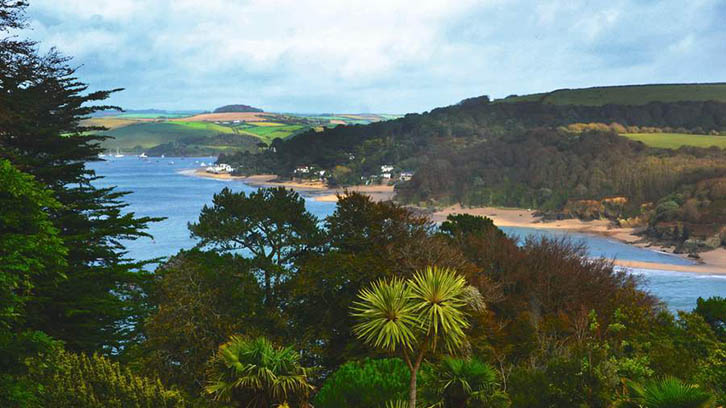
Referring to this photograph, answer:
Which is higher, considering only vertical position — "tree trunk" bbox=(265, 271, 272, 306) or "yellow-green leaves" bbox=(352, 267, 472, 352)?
"yellow-green leaves" bbox=(352, 267, 472, 352)

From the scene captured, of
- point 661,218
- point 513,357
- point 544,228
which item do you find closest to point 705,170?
point 661,218

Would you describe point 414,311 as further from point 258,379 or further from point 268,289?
point 268,289

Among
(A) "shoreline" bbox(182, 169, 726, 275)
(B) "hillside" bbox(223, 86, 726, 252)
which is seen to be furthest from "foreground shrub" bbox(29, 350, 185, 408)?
(B) "hillside" bbox(223, 86, 726, 252)

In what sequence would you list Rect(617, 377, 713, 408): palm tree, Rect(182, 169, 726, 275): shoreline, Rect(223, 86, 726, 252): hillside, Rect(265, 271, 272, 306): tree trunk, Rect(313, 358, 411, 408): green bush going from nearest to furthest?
Rect(617, 377, 713, 408): palm tree → Rect(313, 358, 411, 408): green bush → Rect(265, 271, 272, 306): tree trunk → Rect(182, 169, 726, 275): shoreline → Rect(223, 86, 726, 252): hillside

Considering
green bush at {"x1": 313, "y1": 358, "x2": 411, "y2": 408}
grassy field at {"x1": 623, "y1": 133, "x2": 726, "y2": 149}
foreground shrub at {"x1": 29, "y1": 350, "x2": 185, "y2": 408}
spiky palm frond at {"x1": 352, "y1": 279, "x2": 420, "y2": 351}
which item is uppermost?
grassy field at {"x1": 623, "y1": 133, "x2": 726, "y2": 149}

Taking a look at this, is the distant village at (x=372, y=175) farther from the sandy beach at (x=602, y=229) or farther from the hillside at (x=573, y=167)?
the sandy beach at (x=602, y=229)

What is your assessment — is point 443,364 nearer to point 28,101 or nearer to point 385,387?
point 385,387

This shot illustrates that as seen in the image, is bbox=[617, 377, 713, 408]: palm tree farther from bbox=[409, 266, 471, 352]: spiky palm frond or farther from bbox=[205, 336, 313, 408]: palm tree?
bbox=[205, 336, 313, 408]: palm tree
